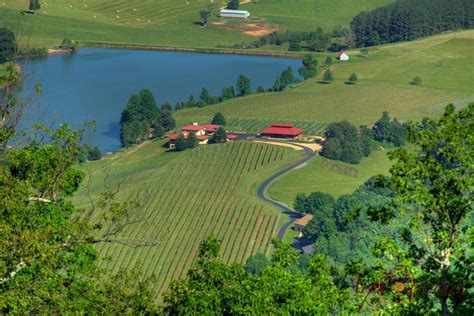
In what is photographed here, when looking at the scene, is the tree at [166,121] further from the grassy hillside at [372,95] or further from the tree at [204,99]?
the tree at [204,99]

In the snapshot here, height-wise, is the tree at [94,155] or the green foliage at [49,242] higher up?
the green foliage at [49,242]

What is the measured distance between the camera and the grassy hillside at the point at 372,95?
5600 inches

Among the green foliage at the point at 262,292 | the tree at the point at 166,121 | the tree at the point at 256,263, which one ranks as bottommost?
the tree at the point at 166,121

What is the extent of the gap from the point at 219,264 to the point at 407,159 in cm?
697

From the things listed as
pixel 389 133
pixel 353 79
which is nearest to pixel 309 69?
pixel 353 79

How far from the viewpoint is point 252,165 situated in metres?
114

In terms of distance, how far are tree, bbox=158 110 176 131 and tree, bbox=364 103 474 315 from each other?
114 m

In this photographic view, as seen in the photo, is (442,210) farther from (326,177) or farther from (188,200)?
(326,177)

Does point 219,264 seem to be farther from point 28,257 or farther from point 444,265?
point 444,265

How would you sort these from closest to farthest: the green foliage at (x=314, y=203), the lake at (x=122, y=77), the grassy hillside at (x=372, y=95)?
1. the green foliage at (x=314, y=203)
2. the grassy hillside at (x=372, y=95)
3. the lake at (x=122, y=77)

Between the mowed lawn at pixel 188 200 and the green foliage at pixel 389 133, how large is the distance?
1582 centimetres

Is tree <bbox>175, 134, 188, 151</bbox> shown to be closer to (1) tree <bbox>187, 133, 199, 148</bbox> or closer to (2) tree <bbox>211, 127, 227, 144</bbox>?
(1) tree <bbox>187, 133, 199, 148</bbox>

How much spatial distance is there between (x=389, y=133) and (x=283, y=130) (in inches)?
535

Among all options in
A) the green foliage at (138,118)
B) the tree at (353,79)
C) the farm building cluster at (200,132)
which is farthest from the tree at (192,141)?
the tree at (353,79)
